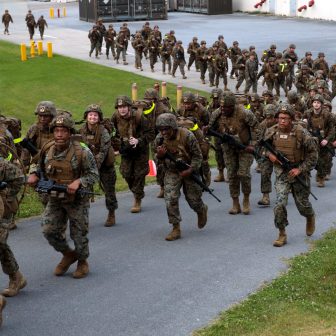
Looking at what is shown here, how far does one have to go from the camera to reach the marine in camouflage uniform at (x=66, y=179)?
897cm

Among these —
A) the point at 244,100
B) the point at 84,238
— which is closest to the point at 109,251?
the point at 84,238

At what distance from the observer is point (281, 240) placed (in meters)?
10.8

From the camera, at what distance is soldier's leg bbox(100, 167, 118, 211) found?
11.7 meters

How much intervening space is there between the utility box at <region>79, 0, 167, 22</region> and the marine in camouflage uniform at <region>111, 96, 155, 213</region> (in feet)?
126

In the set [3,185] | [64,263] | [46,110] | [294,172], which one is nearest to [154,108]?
[46,110]

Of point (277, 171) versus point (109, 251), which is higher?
point (277, 171)

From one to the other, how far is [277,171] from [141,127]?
2.79 metres

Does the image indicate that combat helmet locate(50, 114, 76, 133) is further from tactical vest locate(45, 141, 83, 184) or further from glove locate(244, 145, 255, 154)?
Result: glove locate(244, 145, 255, 154)

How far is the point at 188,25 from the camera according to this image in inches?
1982

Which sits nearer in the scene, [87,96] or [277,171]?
[277,171]

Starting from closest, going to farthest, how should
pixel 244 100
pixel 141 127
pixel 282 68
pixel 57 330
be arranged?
1. pixel 57 330
2. pixel 141 127
3. pixel 244 100
4. pixel 282 68

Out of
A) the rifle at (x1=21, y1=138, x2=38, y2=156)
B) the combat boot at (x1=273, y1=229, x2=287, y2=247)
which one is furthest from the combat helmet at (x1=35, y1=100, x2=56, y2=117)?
the combat boot at (x1=273, y1=229, x2=287, y2=247)

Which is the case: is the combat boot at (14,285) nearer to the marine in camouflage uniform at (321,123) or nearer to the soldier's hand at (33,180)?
the soldier's hand at (33,180)

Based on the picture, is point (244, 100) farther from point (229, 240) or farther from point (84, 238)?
point (84, 238)
